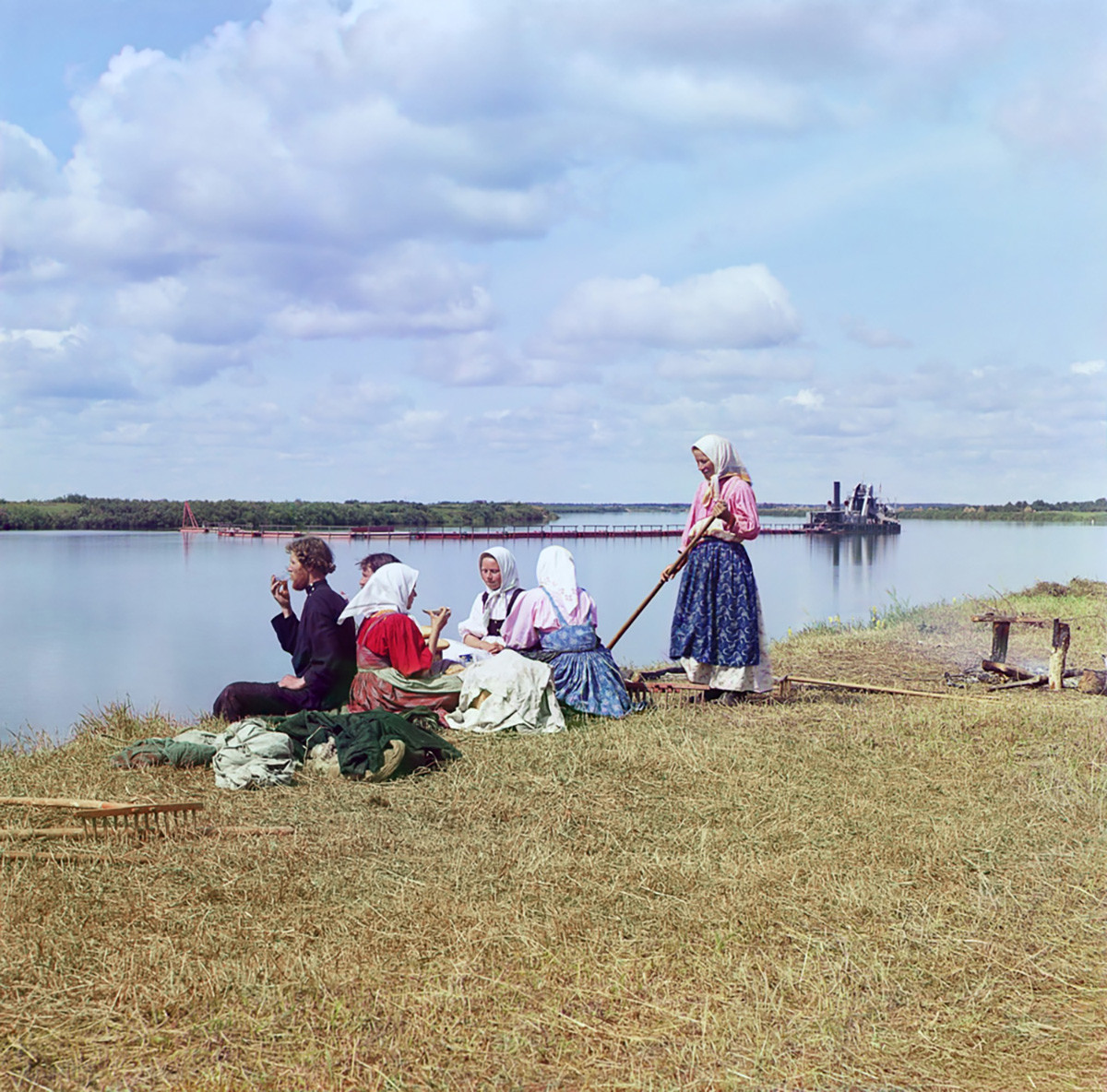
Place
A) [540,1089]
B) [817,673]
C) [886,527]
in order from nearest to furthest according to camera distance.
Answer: [540,1089], [817,673], [886,527]

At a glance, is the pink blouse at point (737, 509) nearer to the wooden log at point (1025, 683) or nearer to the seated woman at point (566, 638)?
the seated woman at point (566, 638)

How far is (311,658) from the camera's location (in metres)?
6.11

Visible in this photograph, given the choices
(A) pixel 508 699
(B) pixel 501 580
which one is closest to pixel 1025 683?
(B) pixel 501 580

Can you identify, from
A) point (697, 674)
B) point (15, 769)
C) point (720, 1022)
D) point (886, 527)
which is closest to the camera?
point (720, 1022)

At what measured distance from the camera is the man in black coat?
19.8ft

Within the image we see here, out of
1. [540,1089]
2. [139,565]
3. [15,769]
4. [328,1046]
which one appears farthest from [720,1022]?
[139,565]

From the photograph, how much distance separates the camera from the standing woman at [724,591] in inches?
274

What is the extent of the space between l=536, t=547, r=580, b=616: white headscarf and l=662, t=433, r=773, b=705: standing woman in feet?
2.10

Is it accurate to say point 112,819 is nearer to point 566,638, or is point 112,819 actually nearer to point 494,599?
point 566,638

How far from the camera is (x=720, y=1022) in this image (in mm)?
2658

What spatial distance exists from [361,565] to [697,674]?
2.37 m

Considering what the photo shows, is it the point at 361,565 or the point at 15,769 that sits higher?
the point at 361,565

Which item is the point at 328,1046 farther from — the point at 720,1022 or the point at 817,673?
the point at 817,673

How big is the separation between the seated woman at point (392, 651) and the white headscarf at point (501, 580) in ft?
3.38
